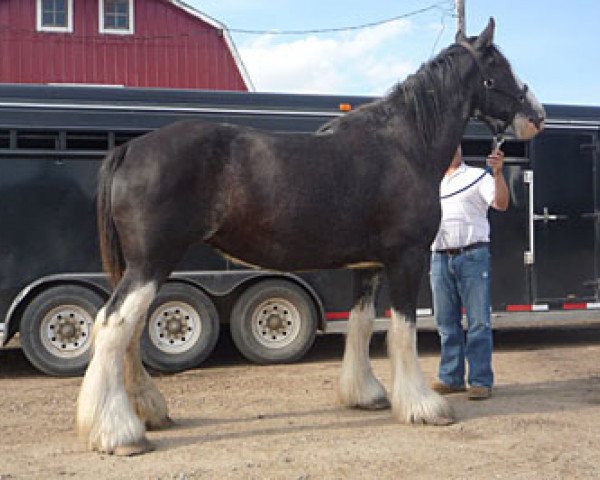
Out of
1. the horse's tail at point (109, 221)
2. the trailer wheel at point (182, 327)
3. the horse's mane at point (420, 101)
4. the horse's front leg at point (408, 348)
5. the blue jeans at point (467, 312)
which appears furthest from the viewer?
the trailer wheel at point (182, 327)

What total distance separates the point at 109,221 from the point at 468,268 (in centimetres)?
280

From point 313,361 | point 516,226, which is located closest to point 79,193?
point 313,361

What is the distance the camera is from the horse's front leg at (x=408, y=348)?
4.95m

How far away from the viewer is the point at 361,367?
17.9 feet

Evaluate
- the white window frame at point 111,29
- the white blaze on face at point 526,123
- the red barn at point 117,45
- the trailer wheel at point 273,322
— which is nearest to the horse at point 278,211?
the white blaze on face at point 526,123

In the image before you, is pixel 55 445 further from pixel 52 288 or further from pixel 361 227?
pixel 52 288

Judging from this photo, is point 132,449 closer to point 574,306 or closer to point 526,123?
point 526,123

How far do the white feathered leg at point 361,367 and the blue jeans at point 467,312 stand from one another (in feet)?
2.73

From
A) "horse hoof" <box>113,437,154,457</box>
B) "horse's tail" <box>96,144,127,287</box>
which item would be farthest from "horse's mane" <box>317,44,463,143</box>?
"horse hoof" <box>113,437,154,457</box>

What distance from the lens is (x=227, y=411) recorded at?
5590mm

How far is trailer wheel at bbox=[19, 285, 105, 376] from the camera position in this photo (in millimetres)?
7352

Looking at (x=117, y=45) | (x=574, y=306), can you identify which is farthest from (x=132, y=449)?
(x=117, y=45)

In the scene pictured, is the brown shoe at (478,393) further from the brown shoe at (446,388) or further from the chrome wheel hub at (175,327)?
the chrome wheel hub at (175,327)

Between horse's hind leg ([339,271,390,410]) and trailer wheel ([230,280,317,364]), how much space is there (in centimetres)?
249
